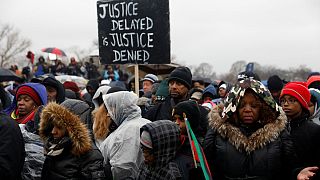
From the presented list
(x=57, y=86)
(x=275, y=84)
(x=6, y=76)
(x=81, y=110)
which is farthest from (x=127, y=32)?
(x=6, y=76)

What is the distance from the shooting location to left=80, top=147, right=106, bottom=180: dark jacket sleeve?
12.2 ft

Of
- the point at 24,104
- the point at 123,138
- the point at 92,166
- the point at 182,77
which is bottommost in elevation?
the point at 92,166

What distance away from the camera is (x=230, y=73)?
9269 centimetres

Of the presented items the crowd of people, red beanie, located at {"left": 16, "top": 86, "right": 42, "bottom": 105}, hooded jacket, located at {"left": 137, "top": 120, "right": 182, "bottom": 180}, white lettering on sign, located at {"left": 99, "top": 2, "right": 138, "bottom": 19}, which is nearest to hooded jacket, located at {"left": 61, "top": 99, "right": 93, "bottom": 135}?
the crowd of people

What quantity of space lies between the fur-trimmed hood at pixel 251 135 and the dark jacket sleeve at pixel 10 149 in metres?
1.52

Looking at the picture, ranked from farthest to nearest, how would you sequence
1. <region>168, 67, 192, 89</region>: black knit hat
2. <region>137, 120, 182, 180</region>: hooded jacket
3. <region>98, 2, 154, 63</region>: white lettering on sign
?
<region>98, 2, 154, 63</region>: white lettering on sign < <region>168, 67, 192, 89</region>: black knit hat < <region>137, 120, 182, 180</region>: hooded jacket

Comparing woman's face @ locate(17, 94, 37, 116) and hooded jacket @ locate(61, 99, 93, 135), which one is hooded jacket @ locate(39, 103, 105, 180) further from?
woman's face @ locate(17, 94, 37, 116)

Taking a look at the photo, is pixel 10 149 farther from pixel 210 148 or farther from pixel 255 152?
pixel 255 152

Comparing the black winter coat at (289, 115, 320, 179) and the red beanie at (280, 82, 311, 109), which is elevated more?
the red beanie at (280, 82, 311, 109)

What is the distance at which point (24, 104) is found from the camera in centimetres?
494

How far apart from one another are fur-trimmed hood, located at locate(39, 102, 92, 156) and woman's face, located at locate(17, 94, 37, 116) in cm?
95

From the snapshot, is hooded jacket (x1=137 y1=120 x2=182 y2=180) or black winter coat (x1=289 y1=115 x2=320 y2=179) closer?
black winter coat (x1=289 y1=115 x2=320 y2=179)

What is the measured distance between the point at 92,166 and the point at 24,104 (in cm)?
156

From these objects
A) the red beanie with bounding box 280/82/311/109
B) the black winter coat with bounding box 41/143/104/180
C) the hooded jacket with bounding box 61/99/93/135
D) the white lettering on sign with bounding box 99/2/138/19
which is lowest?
the black winter coat with bounding box 41/143/104/180
